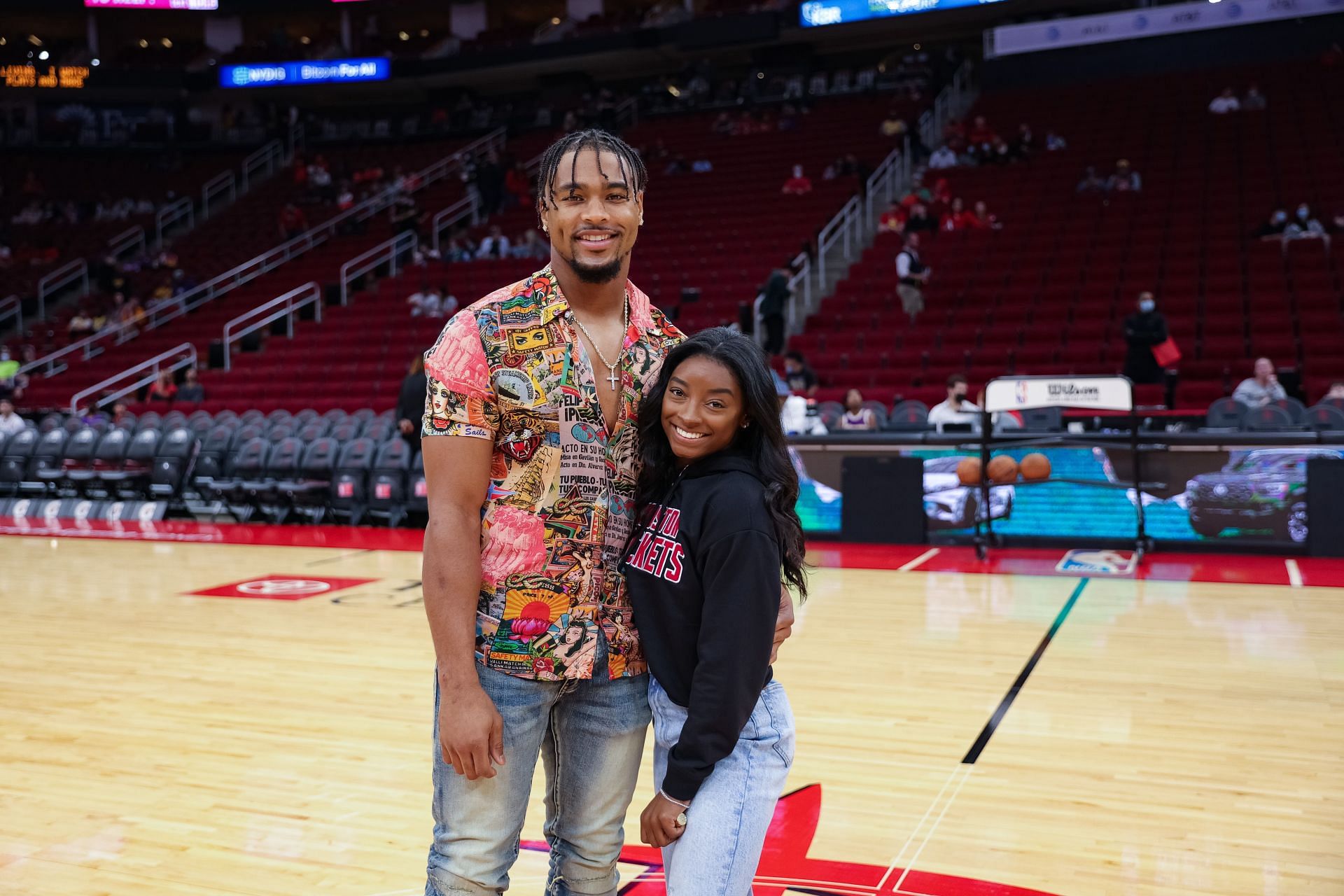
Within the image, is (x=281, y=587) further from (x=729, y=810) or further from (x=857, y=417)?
(x=729, y=810)

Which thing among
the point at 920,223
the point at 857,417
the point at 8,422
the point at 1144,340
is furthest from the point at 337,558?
the point at 920,223

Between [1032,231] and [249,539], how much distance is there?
377 inches

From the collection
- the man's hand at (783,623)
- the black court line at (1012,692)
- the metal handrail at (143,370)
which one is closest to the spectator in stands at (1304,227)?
the black court line at (1012,692)

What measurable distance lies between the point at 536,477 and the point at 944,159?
16228 mm

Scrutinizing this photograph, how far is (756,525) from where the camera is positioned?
1716mm

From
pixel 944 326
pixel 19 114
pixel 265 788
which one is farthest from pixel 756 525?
pixel 19 114

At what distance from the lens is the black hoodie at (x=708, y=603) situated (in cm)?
168

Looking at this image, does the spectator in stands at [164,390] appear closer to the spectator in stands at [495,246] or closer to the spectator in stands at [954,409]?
the spectator in stands at [495,246]

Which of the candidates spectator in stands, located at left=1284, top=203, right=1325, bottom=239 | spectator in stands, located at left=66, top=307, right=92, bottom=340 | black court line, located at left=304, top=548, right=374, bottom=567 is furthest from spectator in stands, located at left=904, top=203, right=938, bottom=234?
spectator in stands, located at left=66, top=307, right=92, bottom=340

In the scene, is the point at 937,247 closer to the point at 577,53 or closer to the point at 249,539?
the point at 249,539

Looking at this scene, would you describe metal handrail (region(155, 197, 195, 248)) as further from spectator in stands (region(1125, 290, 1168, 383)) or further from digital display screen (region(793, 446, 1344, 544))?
digital display screen (region(793, 446, 1344, 544))

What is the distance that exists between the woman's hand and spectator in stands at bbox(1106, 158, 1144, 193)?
14338mm

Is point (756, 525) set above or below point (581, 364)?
below

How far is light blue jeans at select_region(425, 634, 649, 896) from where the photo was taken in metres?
Answer: 1.74
